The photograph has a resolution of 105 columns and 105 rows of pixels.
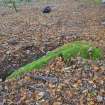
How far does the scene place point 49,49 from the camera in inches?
528

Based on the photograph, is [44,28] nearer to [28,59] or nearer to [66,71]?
[28,59]

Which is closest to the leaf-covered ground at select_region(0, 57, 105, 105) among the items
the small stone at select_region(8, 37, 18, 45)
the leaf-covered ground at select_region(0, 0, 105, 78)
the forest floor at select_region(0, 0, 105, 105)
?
the forest floor at select_region(0, 0, 105, 105)

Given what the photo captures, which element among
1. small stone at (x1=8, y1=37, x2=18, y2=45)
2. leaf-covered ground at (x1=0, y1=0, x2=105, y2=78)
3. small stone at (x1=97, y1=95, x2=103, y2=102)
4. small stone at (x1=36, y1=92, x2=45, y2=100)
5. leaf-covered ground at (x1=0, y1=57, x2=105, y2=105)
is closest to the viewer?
small stone at (x1=97, y1=95, x2=103, y2=102)

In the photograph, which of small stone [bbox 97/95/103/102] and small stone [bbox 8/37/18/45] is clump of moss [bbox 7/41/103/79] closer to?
small stone [bbox 97/95/103/102]

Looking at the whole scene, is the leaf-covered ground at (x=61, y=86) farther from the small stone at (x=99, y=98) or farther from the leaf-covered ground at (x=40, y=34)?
the leaf-covered ground at (x=40, y=34)

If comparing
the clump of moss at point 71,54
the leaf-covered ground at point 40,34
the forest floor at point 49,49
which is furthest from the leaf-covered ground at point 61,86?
the leaf-covered ground at point 40,34

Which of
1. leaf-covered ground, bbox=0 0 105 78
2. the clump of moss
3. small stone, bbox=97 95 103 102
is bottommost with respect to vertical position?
leaf-covered ground, bbox=0 0 105 78

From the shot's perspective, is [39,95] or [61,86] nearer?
[39,95]

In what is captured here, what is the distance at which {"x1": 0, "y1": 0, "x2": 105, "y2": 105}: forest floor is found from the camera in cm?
745

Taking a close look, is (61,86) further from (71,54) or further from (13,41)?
(13,41)

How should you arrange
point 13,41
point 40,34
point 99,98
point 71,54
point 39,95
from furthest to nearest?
point 40,34, point 13,41, point 71,54, point 39,95, point 99,98

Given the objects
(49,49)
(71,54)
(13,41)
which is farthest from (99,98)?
(13,41)

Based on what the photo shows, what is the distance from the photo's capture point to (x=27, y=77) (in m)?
8.62

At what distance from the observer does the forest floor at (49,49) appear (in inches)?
293
